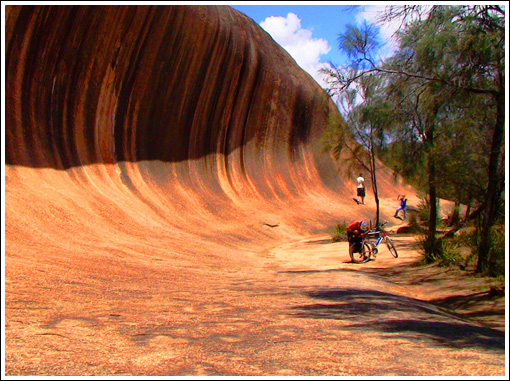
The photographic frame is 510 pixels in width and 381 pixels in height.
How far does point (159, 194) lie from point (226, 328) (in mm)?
15372

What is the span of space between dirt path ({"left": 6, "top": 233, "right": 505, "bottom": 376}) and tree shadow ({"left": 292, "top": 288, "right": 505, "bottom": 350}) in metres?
0.02

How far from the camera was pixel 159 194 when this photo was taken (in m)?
20.0

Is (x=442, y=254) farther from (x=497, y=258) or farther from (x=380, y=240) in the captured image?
(x=497, y=258)

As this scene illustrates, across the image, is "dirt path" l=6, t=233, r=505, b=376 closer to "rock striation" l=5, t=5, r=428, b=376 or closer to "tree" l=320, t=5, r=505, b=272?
"rock striation" l=5, t=5, r=428, b=376

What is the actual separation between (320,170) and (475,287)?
2757 centimetres

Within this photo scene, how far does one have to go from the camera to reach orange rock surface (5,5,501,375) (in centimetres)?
438

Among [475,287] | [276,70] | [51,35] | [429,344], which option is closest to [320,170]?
[276,70]

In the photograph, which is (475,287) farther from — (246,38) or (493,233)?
(246,38)

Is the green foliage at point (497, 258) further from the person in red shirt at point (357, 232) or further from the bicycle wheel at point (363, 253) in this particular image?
the bicycle wheel at point (363, 253)

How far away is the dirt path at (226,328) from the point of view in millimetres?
3740

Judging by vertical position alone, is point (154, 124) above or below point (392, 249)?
above

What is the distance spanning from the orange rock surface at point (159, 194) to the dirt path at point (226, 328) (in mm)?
30

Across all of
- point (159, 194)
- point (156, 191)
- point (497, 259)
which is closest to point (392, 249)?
point (497, 259)

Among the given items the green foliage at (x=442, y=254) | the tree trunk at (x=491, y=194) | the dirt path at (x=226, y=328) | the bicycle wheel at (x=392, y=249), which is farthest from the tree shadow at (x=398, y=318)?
the bicycle wheel at (x=392, y=249)
